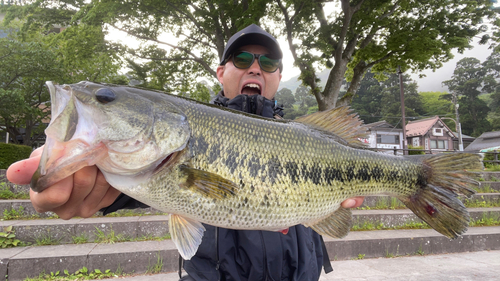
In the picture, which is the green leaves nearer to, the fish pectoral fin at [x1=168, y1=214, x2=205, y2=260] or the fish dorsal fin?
the fish pectoral fin at [x1=168, y1=214, x2=205, y2=260]

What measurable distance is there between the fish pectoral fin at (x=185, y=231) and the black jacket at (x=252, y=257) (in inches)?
24.3

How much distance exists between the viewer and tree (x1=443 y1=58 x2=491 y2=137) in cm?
5906

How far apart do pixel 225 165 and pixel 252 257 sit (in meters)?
1.02

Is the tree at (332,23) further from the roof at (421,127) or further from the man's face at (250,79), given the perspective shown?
the roof at (421,127)

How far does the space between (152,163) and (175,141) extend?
169 mm

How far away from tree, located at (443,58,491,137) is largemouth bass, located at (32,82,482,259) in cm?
6051

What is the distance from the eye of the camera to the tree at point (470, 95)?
59.1 m

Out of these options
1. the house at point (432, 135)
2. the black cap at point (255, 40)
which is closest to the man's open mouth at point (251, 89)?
the black cap at point (255, 40)

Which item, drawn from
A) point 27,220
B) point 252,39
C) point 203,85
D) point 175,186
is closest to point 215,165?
point 175,186

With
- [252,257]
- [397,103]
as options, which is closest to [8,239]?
[252,257]

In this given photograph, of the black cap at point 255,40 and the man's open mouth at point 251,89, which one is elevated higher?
the black cap at point 255,40

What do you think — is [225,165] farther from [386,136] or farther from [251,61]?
[386,136]

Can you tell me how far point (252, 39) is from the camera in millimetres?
2859

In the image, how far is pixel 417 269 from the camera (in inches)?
188
